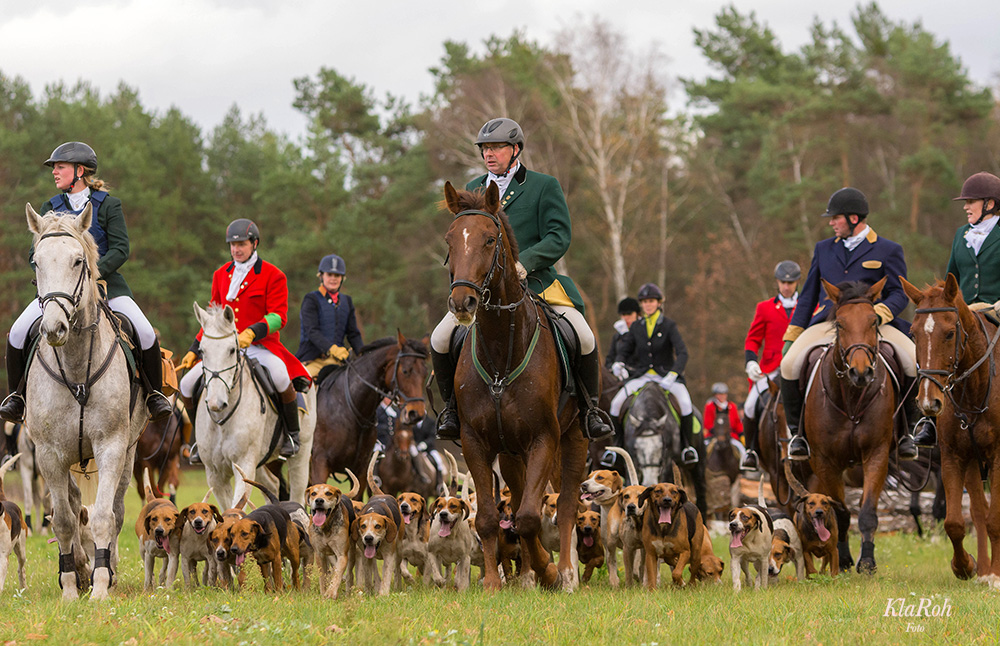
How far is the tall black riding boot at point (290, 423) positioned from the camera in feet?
37.0

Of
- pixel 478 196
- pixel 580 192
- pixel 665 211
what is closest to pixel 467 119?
pixel 580 192

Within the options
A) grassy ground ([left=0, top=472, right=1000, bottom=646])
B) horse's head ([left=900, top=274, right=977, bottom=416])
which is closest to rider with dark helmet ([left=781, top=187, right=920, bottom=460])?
horse's head ([left=900, top=274, right=977, bottom=416])

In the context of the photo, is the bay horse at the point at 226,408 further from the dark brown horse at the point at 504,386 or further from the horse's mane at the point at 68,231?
the dark brown horse at the point at 504,386

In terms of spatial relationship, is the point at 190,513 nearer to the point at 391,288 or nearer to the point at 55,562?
the point at 55,562

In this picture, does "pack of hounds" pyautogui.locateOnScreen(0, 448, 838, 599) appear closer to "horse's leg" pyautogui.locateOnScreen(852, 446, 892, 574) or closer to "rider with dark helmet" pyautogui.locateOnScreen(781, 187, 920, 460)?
"horse's leg" pyautogui.locateOnScreen(852, 446, 892, 574)

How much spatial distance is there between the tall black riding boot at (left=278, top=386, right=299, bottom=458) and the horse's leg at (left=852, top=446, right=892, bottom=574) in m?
5.62

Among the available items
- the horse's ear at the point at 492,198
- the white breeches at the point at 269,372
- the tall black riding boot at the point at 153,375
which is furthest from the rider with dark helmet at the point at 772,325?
the tall black riding boot at the point at 153,375

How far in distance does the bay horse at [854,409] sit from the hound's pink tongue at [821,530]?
0.30 meters

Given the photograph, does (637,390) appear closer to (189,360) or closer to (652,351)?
(652,351)

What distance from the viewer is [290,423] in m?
11.4

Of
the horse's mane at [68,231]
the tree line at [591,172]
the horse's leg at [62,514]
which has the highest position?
the tree line at [591,172]

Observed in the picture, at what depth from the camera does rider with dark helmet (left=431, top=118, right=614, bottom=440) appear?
8359 millimetres

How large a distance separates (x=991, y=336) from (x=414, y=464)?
1031 cm

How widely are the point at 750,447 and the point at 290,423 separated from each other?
594 centimetres
